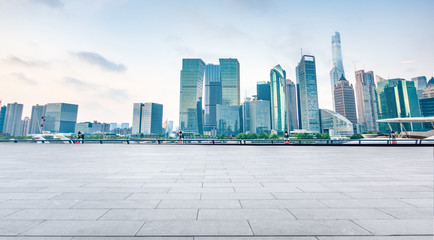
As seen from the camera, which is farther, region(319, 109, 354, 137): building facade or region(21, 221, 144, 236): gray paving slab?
region(319, 109, 354, 137): building facade

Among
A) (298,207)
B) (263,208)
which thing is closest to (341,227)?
(298,207)

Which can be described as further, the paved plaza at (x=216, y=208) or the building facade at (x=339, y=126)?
the building facade at (x=339, y=126)

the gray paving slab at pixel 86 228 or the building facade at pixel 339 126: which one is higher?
the building facade at pixel 339 126

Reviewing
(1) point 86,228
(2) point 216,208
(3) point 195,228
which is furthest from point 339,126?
(1) point 86,228

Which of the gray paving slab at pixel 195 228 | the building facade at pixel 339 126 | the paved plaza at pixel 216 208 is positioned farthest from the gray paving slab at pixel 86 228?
the building facade at pixel 339 126

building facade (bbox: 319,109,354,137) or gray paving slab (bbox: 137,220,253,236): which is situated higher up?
building facade (bbox: 319,109,354,137)

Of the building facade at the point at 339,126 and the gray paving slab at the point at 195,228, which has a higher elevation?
the building facade at the point at 339,126

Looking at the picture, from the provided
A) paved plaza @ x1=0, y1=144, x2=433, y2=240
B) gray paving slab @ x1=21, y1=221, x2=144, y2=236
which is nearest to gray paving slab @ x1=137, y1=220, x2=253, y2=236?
paved plaza @ x1=0, y1=144, x2=433, y2=240

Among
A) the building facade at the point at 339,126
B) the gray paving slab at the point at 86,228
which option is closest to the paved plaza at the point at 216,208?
the gray paving slab at the point at 86,228

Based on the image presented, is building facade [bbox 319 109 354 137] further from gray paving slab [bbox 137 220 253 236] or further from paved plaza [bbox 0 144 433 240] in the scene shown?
gray paving slab [bbox 137 220 253 236]

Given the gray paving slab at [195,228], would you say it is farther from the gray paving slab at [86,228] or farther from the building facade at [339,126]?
the building facade at [339,126]

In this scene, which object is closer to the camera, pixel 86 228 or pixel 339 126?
pixel 86 228

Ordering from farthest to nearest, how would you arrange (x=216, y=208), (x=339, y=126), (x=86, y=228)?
(x=339, y=126), (x=216, y=208), (x=86, y=228)

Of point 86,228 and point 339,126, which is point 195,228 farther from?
point 339,126
